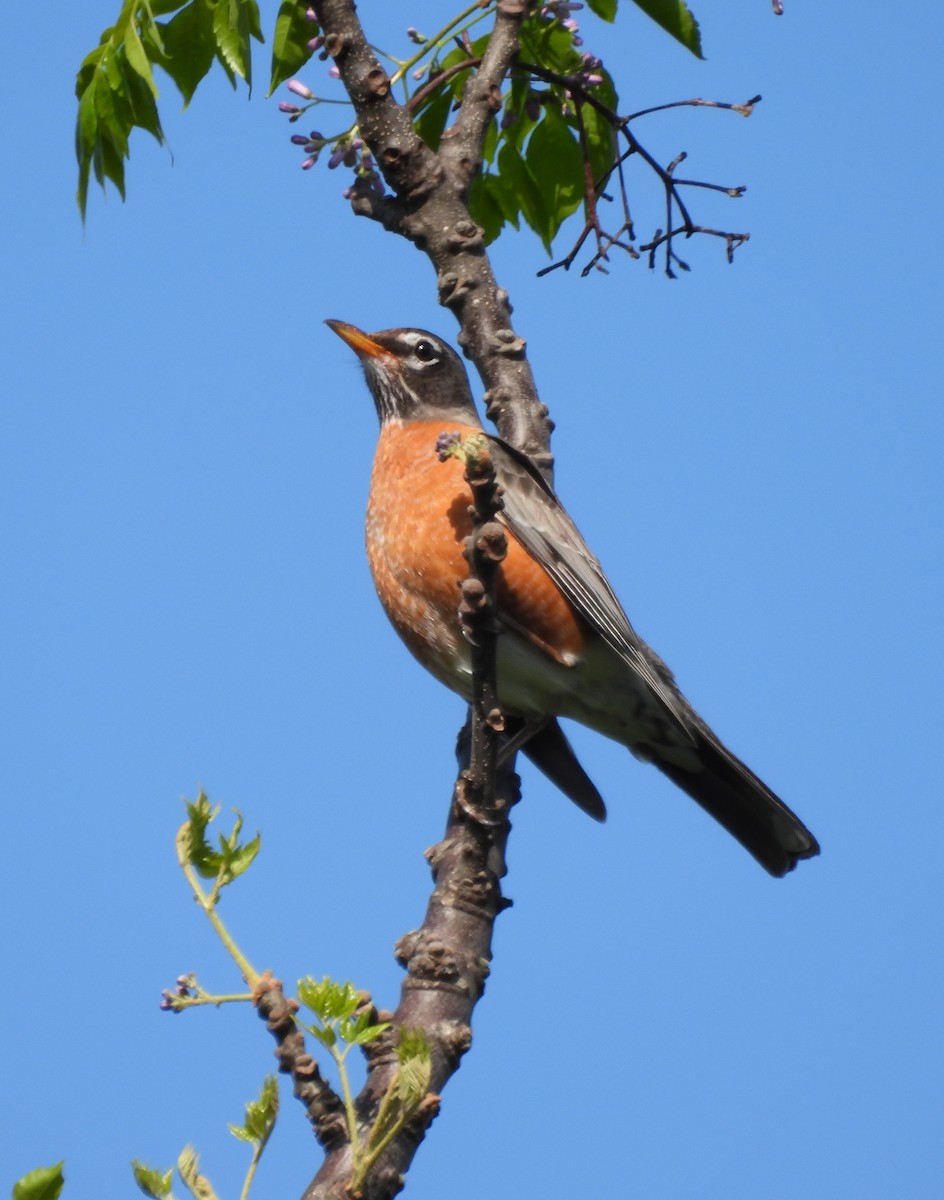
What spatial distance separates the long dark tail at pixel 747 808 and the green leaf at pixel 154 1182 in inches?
124

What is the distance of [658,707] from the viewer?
198 inches

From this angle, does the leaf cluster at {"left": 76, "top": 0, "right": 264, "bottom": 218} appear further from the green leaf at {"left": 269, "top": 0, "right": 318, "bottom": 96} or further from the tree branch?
the tree branch

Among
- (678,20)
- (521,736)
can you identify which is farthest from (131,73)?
(521,736)

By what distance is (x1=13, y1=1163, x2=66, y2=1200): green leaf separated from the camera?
1.93 metres

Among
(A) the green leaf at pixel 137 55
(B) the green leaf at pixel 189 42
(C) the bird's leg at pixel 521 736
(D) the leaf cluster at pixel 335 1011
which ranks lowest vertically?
(D) the leaf cluster at pixel 335 1011

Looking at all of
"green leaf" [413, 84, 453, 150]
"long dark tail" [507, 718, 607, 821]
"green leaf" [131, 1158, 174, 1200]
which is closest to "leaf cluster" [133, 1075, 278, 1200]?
"green leaf" [131, 1158, 174, 1200]

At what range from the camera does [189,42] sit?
420 centimetres

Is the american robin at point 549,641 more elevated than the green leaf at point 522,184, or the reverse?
the green leaf at point 522,184

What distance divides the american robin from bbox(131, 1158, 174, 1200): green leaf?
257cm

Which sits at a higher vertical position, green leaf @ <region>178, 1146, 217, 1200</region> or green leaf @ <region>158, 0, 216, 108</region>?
green leaf @ <region>158, 0, 216, 108</region>

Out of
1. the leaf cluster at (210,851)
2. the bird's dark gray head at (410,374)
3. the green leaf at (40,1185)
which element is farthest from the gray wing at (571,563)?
the green leaf at (40,1185)

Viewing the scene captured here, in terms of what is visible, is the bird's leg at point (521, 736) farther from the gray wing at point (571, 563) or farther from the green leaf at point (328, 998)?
the green leaf at point (328, 998)

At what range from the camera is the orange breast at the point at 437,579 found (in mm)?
4777

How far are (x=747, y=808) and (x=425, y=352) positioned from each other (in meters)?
2.34
